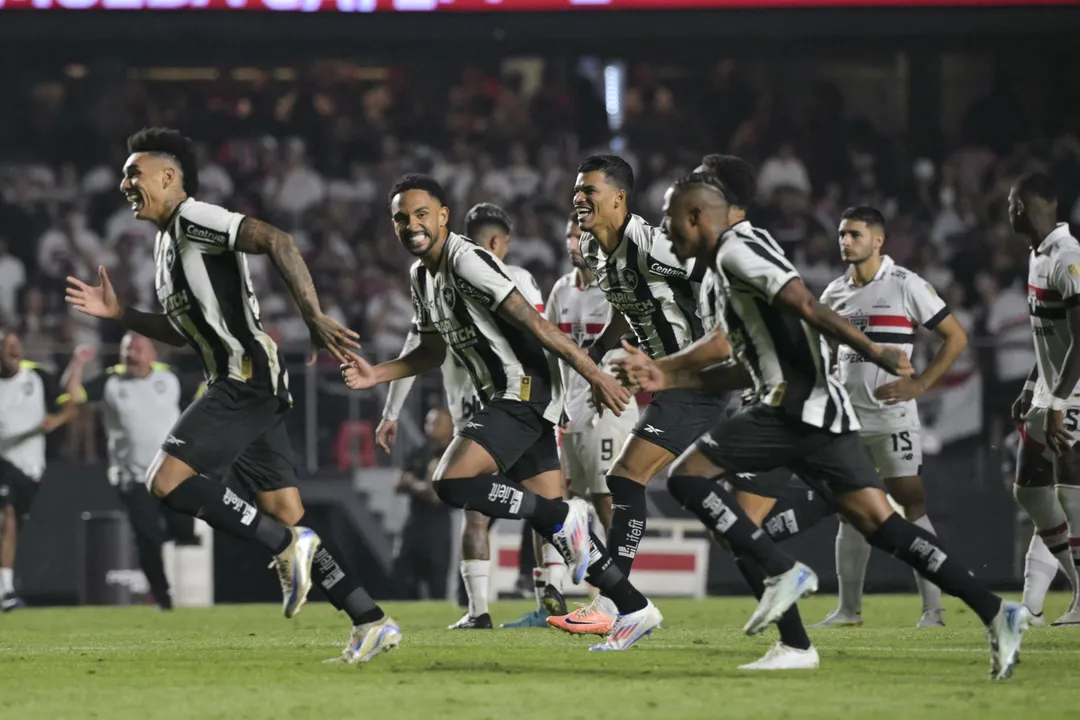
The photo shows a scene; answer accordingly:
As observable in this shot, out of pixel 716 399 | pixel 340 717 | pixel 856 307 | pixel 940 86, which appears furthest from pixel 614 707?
pixel 940 86

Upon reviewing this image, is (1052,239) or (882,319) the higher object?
(1052,239)

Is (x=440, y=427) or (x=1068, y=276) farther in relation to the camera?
(x=440, y=427)

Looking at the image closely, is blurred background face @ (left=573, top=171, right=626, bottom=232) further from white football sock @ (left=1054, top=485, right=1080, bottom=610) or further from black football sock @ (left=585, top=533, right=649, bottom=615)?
white football sock @ (left=1054, top=485, right=1080, bottom=610)

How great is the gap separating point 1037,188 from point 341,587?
16.0ft

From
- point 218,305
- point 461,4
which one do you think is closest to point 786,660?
point 218,305

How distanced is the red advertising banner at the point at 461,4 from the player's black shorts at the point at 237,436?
1187cm

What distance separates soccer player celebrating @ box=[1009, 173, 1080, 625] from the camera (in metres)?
9.58

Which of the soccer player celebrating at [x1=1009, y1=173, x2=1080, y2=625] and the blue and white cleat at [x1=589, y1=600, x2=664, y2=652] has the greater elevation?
the soccer player celebrating at [x1=1009, y1=173, x2=1080, y2=625]

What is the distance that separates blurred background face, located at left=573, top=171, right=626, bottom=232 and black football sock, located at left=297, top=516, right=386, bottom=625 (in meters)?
2.30

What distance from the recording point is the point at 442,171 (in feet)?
69.7

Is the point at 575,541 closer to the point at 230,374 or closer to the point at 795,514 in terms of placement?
the point at 230,374

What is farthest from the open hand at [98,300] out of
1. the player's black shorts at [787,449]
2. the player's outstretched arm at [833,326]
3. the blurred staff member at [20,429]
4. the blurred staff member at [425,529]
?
the blurred staff member at [20,429]

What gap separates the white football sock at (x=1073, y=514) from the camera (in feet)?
32.6

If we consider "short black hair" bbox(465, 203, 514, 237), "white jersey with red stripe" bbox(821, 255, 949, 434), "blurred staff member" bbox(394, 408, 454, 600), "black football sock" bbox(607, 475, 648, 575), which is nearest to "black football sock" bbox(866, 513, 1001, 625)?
"black football sock" bbox(607, 475, 648, 575)
